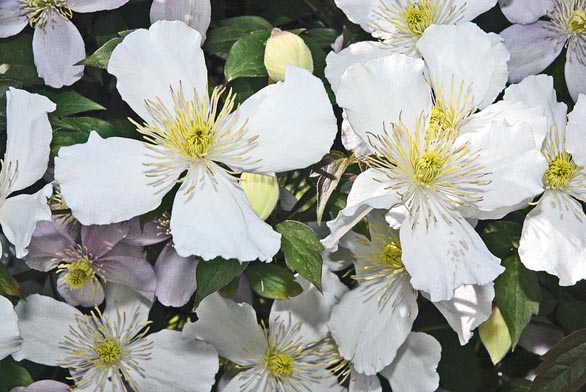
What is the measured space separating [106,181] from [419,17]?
13.3 inches

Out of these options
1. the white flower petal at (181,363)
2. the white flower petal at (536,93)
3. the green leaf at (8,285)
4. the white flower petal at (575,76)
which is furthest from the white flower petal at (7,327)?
the white flower petal at (575,76)

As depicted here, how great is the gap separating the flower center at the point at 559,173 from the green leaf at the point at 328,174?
19 centimetres

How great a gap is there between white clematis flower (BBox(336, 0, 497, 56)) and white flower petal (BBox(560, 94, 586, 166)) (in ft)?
0.44

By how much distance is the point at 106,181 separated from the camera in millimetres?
737

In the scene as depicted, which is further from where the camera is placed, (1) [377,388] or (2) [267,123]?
(1) [377,388]

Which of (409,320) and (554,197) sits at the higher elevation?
(554,197)

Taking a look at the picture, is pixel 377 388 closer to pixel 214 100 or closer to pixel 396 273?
pixel 396 273

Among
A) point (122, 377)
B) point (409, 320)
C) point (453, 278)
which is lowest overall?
point (122, 377)

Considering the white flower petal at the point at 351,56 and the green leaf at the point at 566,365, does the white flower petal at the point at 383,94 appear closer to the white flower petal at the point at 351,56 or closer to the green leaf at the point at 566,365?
the white flower petal at the point at 351,56

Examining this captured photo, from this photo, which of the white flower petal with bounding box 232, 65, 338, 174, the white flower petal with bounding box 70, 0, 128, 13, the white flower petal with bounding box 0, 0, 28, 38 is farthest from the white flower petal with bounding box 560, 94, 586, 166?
the white flower petal with bounding box 0, 0, 28, 38

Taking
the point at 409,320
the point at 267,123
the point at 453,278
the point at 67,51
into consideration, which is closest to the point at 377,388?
the point at 409,320

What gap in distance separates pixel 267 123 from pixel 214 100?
50mm

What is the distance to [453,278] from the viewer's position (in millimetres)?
731

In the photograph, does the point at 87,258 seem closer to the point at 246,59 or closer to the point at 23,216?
the point at 23,216
